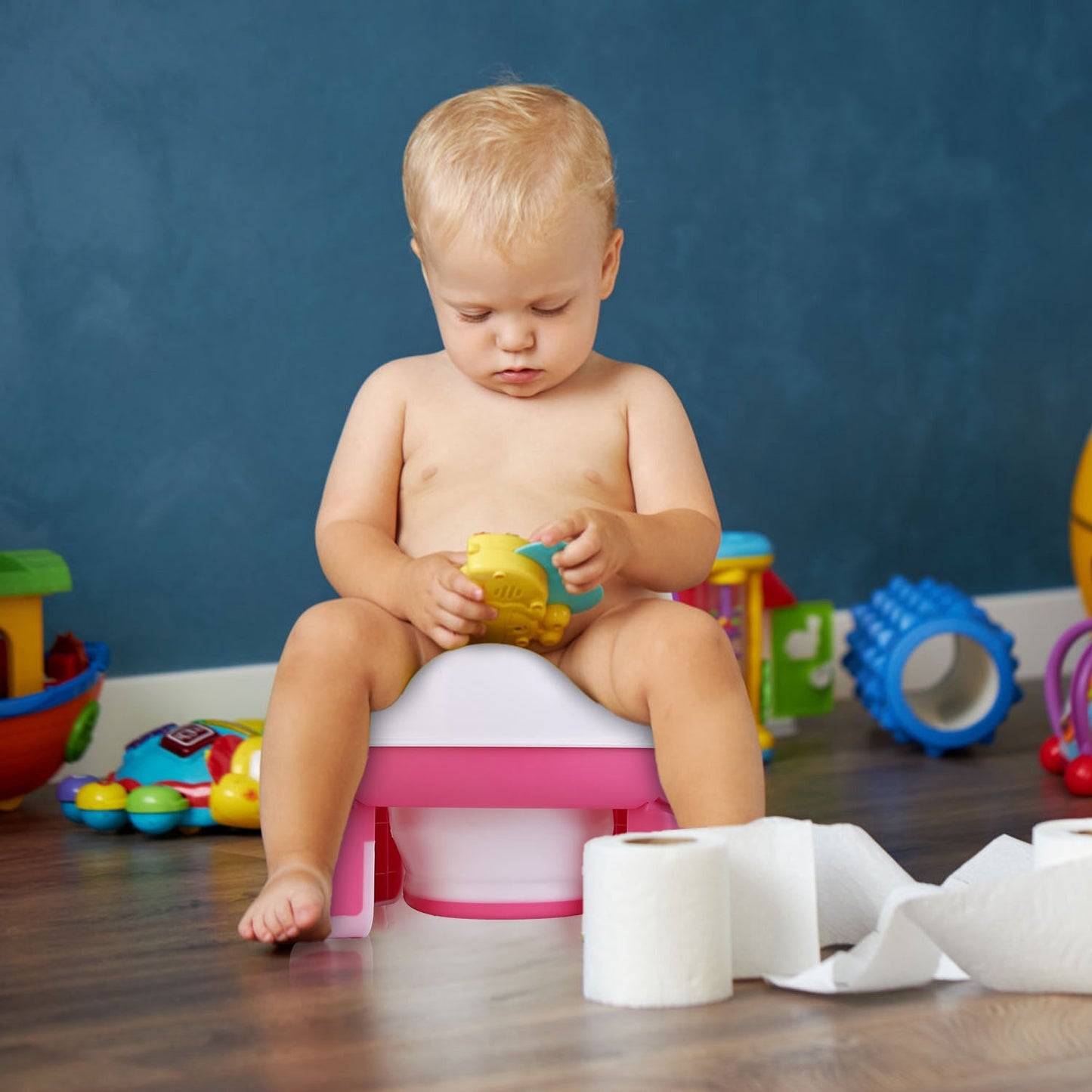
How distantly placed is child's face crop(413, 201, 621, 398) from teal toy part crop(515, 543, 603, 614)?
19cm

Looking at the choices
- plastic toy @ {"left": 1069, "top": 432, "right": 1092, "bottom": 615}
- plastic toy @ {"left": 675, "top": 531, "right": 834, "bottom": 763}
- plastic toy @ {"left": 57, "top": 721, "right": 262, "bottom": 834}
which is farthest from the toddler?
plastic toy @ {"left": 1069, "top": 432, "right": 1092, "bottom": 615}

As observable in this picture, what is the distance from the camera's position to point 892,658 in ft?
6.17

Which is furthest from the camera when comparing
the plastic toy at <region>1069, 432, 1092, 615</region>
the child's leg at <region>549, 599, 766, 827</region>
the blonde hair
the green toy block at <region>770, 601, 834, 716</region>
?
the plastic toy at <region>1069, 432, 1092, 615</region>

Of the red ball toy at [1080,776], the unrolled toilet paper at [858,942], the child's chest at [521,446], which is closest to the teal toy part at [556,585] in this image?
the child's chest at [521,446]

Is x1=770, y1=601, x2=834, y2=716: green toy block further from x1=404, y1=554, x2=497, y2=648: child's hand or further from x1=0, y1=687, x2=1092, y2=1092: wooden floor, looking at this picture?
x1=404, y1=554, x2=497, y2=648: child's hand

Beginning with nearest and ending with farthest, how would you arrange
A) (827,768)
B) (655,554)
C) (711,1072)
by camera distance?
(711,1072) → (655,554) → (827,768)

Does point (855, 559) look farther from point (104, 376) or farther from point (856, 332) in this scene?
point (104, 376)

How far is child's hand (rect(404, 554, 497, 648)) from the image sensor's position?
1047 mm

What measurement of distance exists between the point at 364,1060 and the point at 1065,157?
210cm

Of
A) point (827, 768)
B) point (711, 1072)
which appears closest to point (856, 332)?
point (827, 768)

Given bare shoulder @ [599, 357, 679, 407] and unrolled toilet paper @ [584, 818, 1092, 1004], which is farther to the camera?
bare shoulder @ [599, 357, 679, 407]

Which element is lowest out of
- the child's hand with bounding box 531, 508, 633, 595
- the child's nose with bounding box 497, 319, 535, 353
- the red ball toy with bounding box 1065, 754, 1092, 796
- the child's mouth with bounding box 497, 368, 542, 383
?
the red ball toy with bounding box 1065, 754, 1092, 796

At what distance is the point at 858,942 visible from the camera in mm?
974

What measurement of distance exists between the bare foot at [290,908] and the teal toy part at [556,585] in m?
0.25
